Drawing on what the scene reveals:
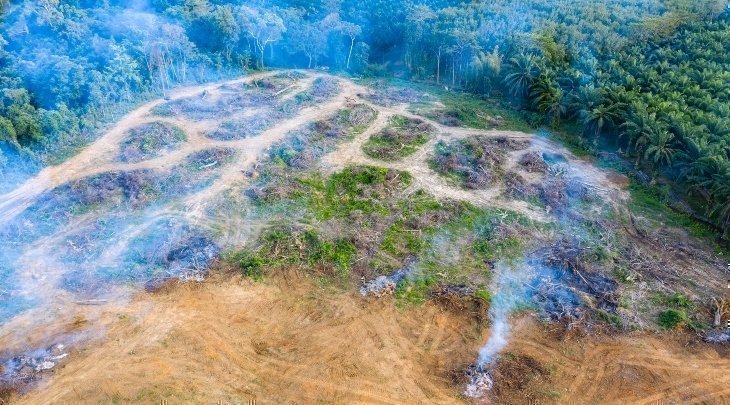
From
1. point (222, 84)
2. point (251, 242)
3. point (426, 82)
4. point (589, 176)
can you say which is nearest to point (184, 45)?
point (222, 84)

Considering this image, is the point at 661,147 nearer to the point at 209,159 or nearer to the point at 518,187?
the point at 518,187

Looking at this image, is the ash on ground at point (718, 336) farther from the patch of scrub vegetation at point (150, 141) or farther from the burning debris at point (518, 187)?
the patch of scrub vegetation at point (150, 141)

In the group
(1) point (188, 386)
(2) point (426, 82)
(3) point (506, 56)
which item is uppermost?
(3) point (506, 56)

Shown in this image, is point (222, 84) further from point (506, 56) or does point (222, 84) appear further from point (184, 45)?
point (506, 56)

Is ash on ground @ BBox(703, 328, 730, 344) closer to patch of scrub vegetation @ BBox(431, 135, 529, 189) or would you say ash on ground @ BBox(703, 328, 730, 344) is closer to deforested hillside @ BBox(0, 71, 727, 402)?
deforested hillside @ BBox(0, 71, 727, 402)

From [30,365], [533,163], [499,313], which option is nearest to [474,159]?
[533,163]

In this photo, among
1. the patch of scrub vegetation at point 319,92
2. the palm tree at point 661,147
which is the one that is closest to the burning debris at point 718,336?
the palm tree at point 661,147
